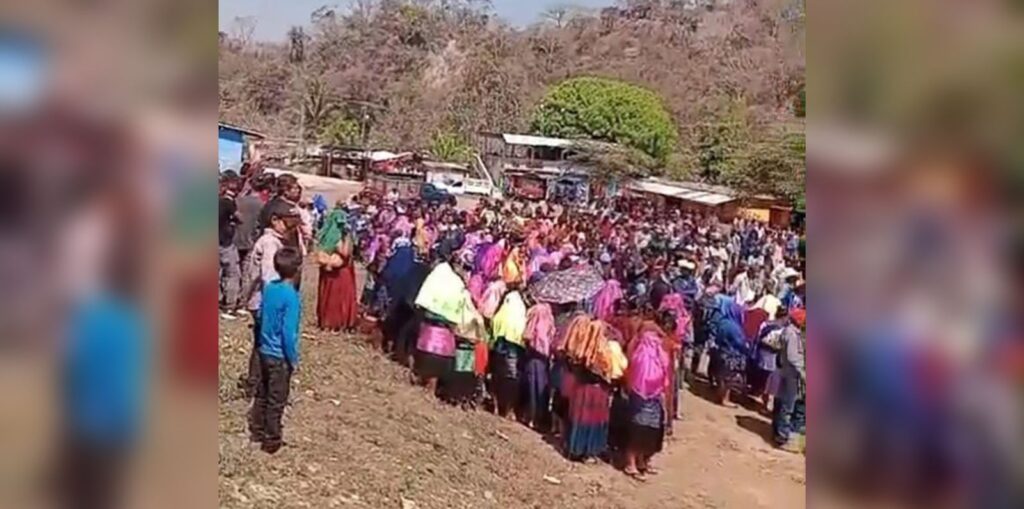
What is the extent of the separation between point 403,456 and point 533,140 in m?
0.73

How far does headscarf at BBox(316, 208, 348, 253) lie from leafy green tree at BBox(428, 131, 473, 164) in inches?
9.4

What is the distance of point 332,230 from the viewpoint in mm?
2336

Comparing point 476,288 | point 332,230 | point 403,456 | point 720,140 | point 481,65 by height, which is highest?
point 481,65

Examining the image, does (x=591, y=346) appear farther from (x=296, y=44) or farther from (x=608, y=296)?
(x=296, y=44)

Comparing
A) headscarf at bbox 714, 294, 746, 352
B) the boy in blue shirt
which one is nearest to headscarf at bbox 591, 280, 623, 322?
headscarf at bbox 714, 294, 746, 352

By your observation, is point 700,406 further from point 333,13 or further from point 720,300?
point 333,13

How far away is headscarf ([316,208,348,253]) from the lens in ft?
7.66

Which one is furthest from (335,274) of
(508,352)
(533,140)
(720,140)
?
(720,140)
